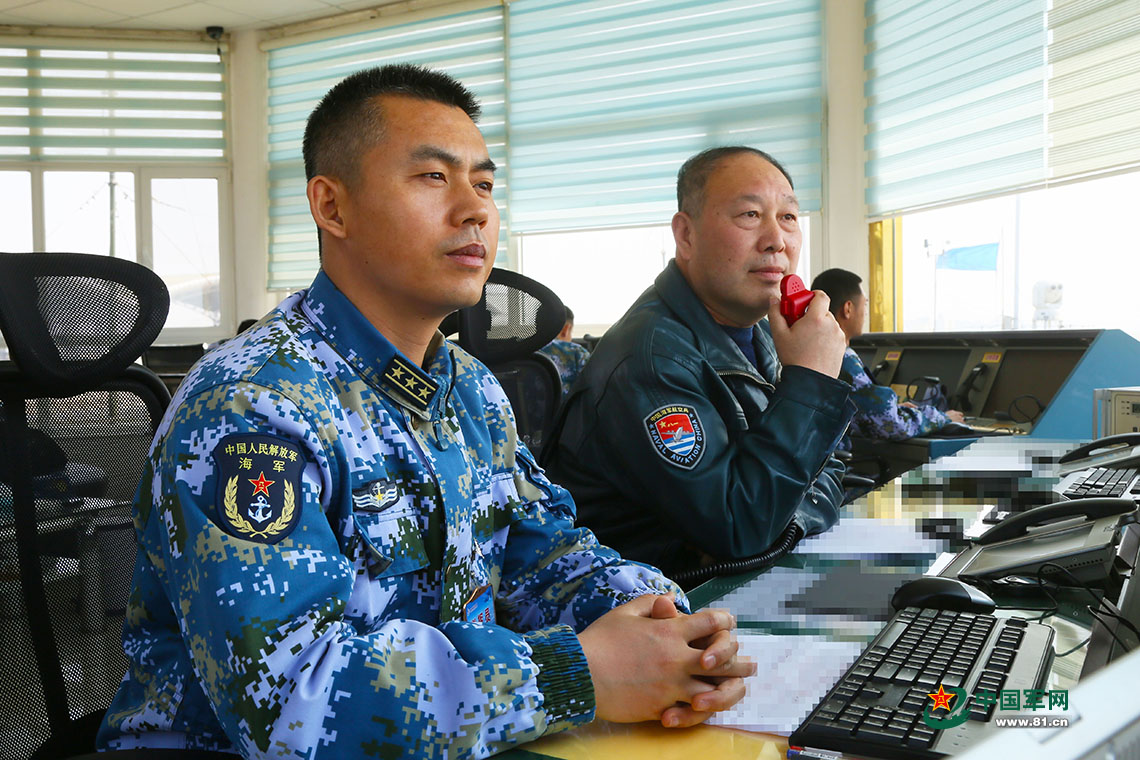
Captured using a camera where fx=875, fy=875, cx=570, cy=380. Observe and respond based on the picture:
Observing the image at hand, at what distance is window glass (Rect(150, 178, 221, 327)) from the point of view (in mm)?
6219

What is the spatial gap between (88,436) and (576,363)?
225 centimetres

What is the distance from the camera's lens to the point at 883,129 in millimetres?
4430

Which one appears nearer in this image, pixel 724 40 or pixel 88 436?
pixel 88 436

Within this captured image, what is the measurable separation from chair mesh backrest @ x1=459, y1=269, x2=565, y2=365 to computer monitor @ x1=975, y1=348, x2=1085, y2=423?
216cm

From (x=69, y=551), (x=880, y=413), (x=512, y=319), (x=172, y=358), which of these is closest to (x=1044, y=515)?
(x=512, y=319)

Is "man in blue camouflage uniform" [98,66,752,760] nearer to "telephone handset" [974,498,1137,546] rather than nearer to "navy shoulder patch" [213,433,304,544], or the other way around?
"navy shoulder patch" [213,433,304,544]

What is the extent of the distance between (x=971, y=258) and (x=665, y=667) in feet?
12.6

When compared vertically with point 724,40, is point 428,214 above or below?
below

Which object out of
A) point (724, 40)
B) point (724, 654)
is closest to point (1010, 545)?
point (724, 654)

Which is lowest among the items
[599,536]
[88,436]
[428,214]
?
[599,536]

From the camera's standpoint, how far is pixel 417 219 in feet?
3.26

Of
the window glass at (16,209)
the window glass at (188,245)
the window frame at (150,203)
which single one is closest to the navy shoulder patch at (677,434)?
the window frame at (150,203)

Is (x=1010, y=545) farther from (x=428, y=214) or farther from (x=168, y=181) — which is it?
(x=168, y=181)

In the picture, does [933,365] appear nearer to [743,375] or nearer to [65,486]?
[743,375]
